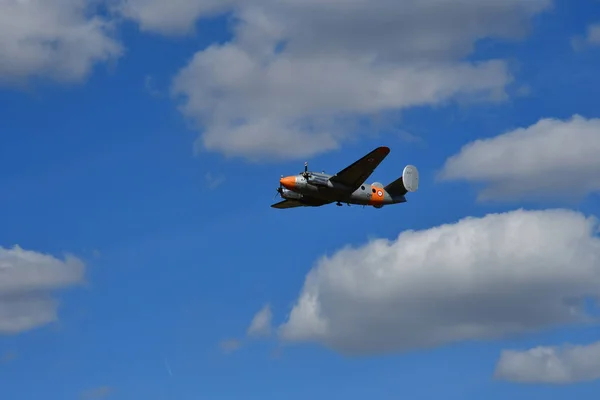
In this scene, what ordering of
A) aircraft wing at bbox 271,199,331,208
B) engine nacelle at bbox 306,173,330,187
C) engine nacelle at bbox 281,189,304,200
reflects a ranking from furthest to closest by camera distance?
aircraft wing at bbox 271,199,331,208, engine nacelle at bbox 281,189,304,200, engine nacelle at bbox 306,173,330,187

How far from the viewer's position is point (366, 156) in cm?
12238

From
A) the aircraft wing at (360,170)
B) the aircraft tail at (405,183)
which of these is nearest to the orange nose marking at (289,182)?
the aircraft wing at (360,170)

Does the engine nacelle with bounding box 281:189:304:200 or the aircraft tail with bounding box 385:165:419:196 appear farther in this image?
the aircraft tail with bounding box 385:165:419:196

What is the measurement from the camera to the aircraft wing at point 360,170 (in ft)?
402

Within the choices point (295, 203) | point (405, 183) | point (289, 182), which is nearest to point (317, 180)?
point (289, 182)

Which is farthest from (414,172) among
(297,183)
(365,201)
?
(297,183)

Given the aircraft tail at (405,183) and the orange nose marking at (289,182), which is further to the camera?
the aircraft tail at (405,183)

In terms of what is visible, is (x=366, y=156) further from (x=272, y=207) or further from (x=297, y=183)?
(x=272, y=207)

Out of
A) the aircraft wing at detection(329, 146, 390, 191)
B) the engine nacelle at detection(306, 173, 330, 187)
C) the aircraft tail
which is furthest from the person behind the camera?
the aircraft tail

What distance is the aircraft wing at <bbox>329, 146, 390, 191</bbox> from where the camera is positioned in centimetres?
12262

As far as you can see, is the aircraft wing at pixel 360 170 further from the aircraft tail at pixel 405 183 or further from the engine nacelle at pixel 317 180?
the aircraft tail at pixel 405 183

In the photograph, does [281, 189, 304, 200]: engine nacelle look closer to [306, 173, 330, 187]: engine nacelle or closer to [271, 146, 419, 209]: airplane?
[271, 146, 419, 209]: airplane

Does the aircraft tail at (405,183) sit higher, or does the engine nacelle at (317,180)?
the aircraft tail at (405,183)

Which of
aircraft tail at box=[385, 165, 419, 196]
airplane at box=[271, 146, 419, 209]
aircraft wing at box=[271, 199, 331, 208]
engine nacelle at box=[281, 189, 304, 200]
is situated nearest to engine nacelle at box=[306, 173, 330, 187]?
airplane at box=[271, 146, 419, 209]
